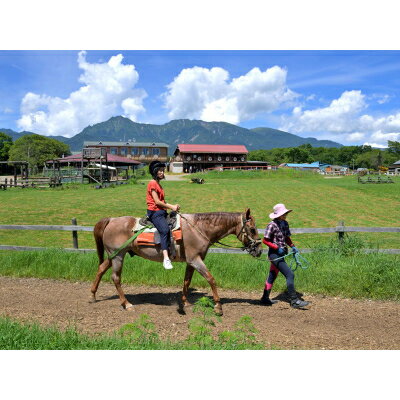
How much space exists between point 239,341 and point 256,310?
194 cm

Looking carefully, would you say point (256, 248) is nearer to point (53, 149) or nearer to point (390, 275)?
point (390, 275)

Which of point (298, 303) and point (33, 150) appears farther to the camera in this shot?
point (33, 150)

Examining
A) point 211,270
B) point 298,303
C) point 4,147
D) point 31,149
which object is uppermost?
point 4,147

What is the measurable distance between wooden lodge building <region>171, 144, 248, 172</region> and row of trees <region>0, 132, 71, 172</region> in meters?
32.8

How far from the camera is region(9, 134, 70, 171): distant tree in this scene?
7731 cm

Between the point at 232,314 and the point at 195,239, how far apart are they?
1545 millimetres

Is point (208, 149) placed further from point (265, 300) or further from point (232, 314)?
point (232, 314)

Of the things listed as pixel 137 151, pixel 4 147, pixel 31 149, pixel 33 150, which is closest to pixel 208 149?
pixel 137 151

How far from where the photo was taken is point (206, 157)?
291ft

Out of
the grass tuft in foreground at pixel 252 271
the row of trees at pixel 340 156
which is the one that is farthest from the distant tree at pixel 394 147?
the grass tuft in foreground at pixel 252 271

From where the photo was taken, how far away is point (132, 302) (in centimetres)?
673

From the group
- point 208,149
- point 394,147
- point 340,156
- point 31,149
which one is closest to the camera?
point 31,149

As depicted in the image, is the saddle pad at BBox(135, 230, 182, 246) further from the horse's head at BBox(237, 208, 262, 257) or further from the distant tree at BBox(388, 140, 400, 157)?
the distant tree at BBox(388, 140, 400, 157)

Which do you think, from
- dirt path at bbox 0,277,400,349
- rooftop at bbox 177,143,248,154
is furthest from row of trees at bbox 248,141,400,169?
dirt path at bbox 0,277,400,349
